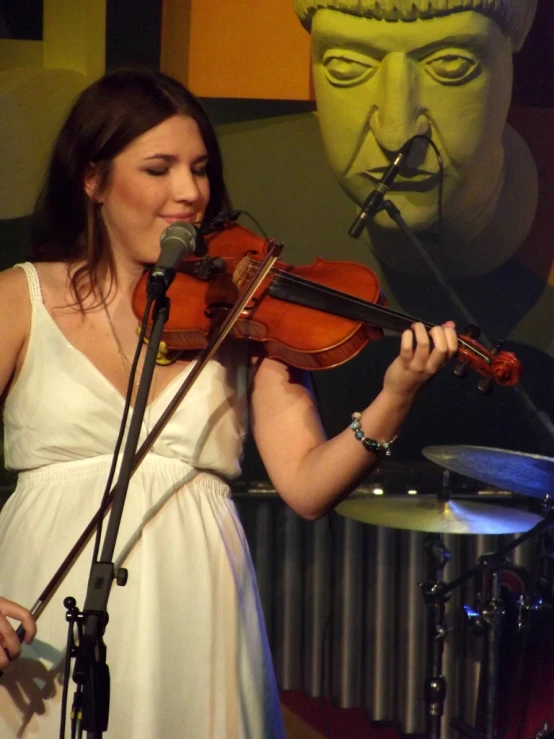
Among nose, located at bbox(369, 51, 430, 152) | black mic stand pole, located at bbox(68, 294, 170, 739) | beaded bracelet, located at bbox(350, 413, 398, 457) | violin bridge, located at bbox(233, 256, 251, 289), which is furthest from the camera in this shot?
nose, located at bbox(369, 51, 430, 152)

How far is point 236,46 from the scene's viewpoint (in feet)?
11.8

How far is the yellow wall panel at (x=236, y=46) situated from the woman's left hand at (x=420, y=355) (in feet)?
7.35

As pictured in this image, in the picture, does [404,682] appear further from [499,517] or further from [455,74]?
[455,74]

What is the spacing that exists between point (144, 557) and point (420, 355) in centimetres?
57

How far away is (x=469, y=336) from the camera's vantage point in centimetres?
173

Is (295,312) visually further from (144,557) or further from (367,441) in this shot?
(144,557)

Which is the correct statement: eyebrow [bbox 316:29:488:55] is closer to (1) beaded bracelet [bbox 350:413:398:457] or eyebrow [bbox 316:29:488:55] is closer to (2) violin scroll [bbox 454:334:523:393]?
(2) violin scroll [bbox 454:334:523:393]

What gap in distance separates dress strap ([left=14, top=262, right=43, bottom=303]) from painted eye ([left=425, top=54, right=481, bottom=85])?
2157 mm

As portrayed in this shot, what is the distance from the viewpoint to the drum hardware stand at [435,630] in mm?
3205

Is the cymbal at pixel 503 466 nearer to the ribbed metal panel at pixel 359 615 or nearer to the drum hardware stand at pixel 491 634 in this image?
the drum hardware stand at pixel 491 634

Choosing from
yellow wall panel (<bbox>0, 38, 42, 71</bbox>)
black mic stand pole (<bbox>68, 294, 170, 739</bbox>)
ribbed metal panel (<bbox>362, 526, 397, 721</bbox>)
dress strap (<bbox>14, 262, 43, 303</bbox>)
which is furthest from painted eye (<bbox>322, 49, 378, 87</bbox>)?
black mic stand pole (<bbox>68, 294, 170, 739</bbox>)

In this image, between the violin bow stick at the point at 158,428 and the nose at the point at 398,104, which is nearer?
the violin bow stick at the point at 158,428

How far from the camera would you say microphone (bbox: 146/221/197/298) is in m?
1.43

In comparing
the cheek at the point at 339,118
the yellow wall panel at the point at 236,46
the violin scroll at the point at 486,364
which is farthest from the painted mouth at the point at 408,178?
the violin scroll at the point at 486,364
